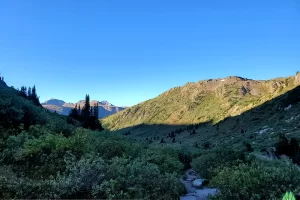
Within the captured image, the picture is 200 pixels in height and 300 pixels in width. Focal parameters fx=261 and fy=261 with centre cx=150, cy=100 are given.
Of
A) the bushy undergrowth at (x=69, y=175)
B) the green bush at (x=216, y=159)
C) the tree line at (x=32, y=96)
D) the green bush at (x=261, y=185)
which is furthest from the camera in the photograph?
the tree line at (x=32, y=96)

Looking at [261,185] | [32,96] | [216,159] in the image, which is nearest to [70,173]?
[261,185]

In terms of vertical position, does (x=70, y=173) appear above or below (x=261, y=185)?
above

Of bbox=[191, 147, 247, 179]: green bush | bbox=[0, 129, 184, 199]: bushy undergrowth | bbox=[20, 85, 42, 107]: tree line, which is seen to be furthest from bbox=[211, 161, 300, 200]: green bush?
bbox=[20, 85, 42, 107]: tree line

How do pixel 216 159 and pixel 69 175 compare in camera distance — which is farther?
pixel 216 159

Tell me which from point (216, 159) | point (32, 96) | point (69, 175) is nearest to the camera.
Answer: point (69, 175)

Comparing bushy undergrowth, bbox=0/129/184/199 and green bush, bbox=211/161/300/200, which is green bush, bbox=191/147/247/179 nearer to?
green bush, bbox=211/161/300/200

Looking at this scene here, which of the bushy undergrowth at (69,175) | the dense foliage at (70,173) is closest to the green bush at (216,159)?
the dense foliage at (70,173)

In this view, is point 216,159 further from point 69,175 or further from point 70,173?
point 69,175

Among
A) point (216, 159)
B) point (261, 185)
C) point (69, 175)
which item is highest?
point (69, 175)

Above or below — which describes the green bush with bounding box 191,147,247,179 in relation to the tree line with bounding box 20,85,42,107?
below

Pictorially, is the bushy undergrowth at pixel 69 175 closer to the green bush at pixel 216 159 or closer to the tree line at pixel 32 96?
the green bush at pixel 216 159

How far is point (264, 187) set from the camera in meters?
10.7

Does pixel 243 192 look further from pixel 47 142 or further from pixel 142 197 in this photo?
pixel 47 142

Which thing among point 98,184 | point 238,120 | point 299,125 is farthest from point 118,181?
point 238,120
